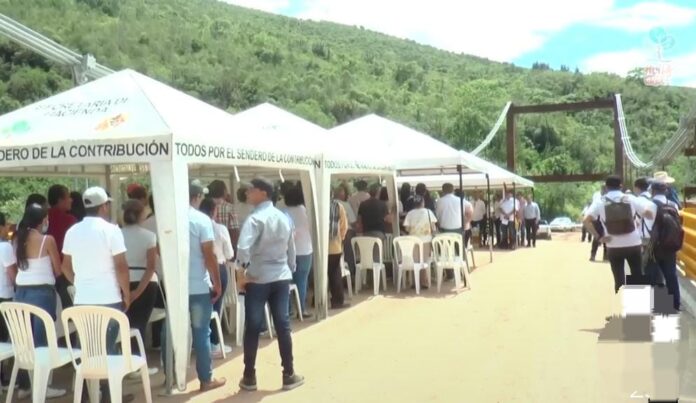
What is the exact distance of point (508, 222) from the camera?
18.1m

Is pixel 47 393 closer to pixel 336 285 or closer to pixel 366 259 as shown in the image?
pixel 336 285

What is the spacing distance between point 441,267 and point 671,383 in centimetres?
814

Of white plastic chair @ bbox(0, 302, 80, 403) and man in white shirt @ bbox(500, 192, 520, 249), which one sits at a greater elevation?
white plastic chair @ bbox(0, 302, 80, 403)

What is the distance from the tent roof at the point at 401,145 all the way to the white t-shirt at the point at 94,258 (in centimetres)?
610

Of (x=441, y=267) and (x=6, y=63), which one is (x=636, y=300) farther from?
(x=6, y=63)

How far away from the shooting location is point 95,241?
4.32 metres

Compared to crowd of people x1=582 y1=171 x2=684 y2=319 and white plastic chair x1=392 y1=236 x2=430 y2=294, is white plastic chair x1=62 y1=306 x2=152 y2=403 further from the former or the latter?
white plastic chair x1=392 y1=236 x2=430 y2=294

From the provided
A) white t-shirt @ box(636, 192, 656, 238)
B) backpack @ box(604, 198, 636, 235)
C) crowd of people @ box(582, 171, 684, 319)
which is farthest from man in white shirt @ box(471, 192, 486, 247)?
backpack @ box(604, 198, 636, 235)

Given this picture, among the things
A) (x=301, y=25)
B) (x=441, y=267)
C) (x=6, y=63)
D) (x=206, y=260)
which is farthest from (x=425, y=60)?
(x=206, y=260)

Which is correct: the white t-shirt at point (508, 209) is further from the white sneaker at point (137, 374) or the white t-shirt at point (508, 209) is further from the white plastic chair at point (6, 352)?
the white plastic chair at point (6, 352)

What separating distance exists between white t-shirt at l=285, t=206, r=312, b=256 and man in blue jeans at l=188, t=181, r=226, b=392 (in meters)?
2.23

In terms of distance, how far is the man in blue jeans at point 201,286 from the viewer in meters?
5.11

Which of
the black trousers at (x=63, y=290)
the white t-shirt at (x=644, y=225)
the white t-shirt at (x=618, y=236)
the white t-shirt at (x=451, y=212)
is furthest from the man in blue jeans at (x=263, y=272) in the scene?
the white t-shirt at (x=451, y=212)

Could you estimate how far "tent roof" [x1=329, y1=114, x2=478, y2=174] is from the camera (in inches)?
416
